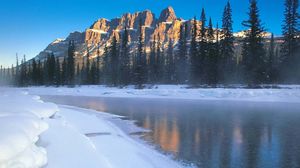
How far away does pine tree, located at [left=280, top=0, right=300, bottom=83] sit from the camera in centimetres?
4725

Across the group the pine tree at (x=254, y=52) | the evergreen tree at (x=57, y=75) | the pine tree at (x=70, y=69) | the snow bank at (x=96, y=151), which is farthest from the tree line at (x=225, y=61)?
the snow bank at (x=96, y=151)

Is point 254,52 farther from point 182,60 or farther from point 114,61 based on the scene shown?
point 114,61

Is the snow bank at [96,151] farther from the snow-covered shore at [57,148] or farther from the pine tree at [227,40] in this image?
the pine tree at [227,40]

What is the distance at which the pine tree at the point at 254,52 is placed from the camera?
140ft

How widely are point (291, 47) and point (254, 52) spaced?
7.88m

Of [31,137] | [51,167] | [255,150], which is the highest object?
[31,137]

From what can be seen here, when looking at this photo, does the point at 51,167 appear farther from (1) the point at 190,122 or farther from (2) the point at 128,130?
(1) the point at 190,122

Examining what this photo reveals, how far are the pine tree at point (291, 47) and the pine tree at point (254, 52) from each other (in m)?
5.67

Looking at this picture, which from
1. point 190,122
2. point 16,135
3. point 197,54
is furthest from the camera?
point 197,54

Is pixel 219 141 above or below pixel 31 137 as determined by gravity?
below

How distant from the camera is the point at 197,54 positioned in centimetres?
5769

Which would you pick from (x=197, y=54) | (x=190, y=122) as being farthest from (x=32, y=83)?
(x=190, y=122)

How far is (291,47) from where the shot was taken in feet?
158

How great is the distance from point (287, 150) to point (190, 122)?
24.1ft
